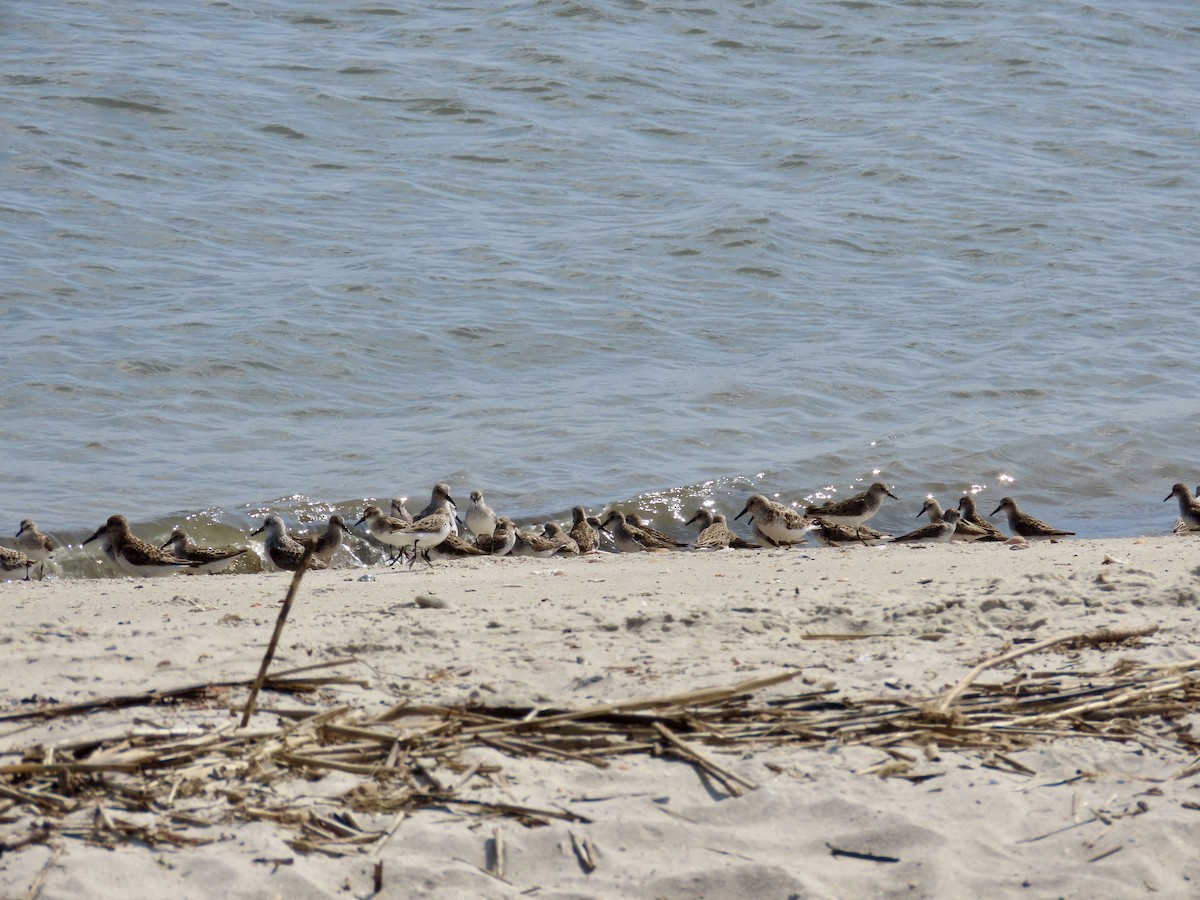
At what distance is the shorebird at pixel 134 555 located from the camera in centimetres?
959

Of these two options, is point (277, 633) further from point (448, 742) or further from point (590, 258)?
point (590, 258)

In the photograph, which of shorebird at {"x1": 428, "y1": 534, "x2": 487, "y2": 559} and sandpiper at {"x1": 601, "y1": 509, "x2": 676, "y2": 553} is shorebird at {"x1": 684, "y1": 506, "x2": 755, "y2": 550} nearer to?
sandpiper at {"x1": 601, "y1": 509, "x2": 676, "y2": 553}

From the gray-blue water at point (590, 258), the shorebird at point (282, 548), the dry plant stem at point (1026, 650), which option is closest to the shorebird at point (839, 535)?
the gray-blue water at point (590, 258)

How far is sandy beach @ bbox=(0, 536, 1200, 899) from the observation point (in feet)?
12.5

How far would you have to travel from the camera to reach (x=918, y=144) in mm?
22516

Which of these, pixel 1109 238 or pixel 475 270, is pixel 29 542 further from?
pixel 1109 238

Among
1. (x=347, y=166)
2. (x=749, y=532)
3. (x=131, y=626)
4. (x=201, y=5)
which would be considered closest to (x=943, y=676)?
(x=131, y=626)

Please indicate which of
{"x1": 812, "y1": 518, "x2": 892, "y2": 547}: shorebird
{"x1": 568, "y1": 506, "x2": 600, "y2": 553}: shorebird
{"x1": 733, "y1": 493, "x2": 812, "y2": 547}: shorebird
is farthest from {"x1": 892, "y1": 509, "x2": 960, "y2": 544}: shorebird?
{"x1": 568, "y1": 506, "x2": 600, "y2": 553}: shorebird

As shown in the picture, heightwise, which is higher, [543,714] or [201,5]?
[201,5]

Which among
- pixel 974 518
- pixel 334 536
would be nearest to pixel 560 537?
pixel 334 536

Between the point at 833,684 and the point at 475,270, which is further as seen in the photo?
the point at 475,270

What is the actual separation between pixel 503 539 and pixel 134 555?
2.61 m

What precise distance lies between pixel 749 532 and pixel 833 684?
6670mm

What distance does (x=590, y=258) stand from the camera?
1761 cm
